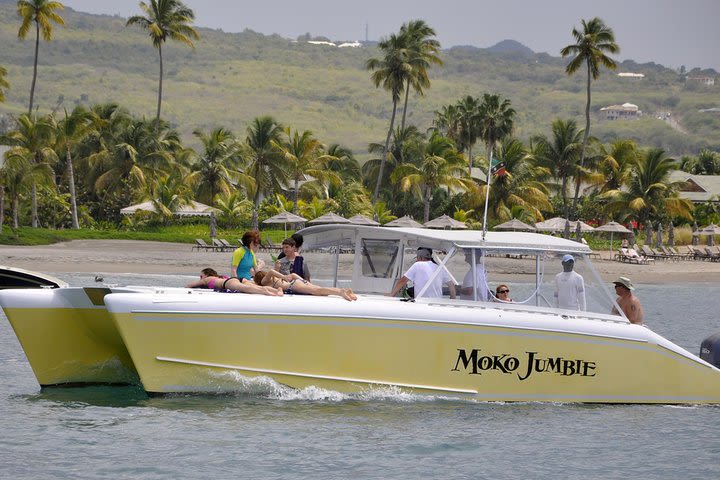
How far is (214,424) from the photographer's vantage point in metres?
12.1

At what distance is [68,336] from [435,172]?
160ft

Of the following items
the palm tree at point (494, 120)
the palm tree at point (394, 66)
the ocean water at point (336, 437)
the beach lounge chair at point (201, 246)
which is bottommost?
the ocean water at point (336, 437)

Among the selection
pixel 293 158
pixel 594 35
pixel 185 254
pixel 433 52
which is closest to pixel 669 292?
pixel 185 254

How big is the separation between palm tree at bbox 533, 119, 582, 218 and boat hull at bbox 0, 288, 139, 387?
54874 millimetres

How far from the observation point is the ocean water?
10961 mm

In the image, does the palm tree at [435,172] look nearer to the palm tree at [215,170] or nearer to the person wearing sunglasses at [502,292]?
the palm tree at [215,170]

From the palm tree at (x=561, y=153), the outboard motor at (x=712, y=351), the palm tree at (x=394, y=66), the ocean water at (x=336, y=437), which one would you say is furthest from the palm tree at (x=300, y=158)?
the ocean water at (x=336, y=437)

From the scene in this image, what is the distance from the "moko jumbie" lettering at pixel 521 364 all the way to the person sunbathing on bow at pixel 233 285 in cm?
221

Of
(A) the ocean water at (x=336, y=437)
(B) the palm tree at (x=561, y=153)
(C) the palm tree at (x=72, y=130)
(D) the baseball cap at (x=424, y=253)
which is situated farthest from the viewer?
(B) the palm tree at (x=561, y=153)

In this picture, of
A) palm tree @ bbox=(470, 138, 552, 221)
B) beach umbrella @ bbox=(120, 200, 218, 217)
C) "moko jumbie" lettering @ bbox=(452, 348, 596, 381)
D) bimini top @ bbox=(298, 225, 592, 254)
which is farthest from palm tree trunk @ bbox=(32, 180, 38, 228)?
"moko jumbie" lettering @ bbox=(452, 348, 596, 381)

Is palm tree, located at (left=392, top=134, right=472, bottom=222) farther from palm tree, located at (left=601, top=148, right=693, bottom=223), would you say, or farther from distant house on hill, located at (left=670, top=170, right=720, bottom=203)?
distant house on hill, located at (left=670, top=170, right=720, bottom=203)

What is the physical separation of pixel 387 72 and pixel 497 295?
2245 inches

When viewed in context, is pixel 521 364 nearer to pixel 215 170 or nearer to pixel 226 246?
pixel 226 246

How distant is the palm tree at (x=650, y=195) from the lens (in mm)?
62094
